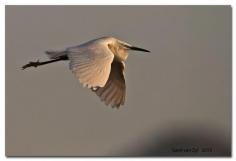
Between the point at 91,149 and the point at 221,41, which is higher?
the point at 221,41

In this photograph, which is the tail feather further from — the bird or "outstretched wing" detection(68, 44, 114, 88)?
"outstretched wing" detection(68, 44, 114, 88)

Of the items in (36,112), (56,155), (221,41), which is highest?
(221,41)

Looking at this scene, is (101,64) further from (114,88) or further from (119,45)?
(119,45)

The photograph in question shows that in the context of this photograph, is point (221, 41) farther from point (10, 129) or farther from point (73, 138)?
point (10, 129)

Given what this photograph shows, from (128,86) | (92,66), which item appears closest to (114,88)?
(128,86)

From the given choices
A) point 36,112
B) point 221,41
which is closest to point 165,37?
point 221,41

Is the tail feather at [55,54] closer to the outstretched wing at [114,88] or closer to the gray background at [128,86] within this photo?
the gray background at [128,86]
